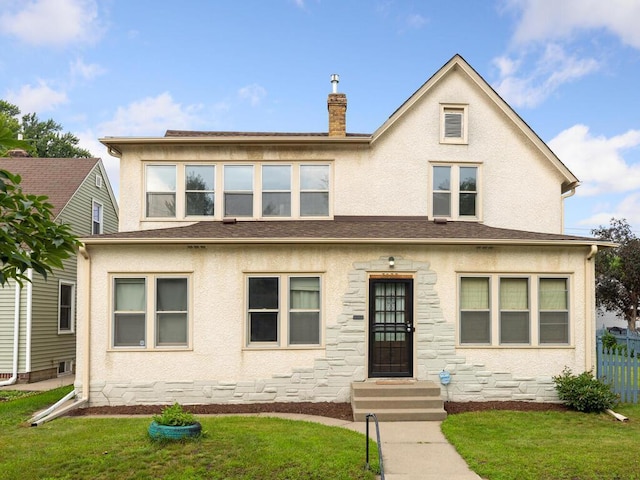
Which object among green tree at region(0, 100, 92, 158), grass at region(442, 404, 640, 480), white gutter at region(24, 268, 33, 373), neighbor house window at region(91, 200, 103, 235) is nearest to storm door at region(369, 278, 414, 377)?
grass at region(442, 404, 640, 480)

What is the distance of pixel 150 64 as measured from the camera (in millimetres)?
17828

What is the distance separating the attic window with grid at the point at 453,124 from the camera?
13.4m

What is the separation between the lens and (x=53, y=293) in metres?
16.6

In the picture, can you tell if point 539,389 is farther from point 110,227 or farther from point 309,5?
point 110,227

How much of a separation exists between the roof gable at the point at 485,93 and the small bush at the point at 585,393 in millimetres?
5330

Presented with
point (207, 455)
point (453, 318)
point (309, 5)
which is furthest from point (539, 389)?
point (309, 5)

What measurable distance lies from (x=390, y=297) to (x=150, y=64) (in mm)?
12196

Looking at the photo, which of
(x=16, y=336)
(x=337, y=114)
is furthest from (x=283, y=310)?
(x=16, y=336)

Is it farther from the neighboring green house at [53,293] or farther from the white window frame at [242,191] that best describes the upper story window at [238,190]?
the neighboring green house at [53,293]

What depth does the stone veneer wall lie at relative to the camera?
36.7 feet

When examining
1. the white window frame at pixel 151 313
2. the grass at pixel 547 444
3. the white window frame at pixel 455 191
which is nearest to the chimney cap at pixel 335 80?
the white window frame at pixel 455 191

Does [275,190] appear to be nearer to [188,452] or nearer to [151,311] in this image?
[151,311]

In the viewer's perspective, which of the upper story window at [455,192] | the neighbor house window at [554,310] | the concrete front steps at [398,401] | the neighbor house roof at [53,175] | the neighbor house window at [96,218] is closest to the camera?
the concrete front steps at [398,401]

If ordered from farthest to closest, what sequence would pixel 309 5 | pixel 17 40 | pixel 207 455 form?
pixel 17 40 → pixel 309 5 → pixel 207 455
